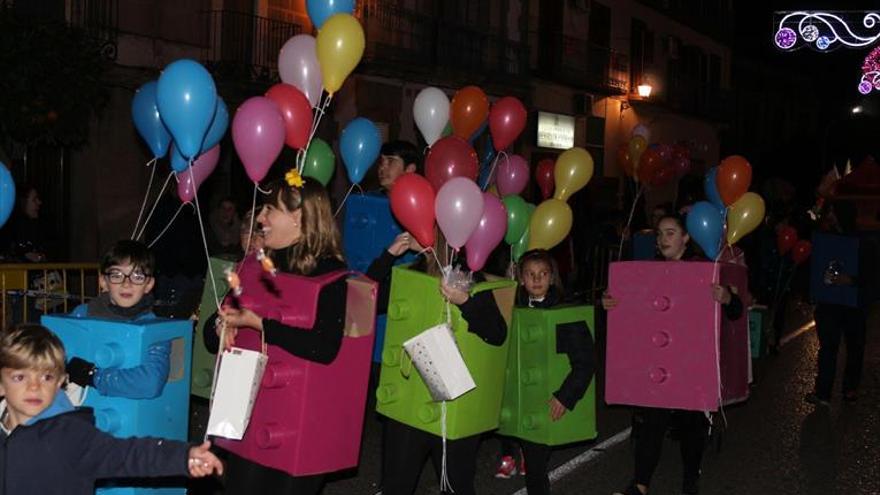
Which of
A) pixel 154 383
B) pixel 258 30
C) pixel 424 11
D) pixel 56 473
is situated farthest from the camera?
pixel 424 11

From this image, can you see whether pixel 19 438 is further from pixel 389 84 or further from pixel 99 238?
pixel 389 84

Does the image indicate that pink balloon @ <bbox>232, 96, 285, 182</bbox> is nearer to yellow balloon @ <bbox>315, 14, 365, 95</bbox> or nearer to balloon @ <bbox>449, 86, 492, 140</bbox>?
yellow balloon @ <bbox>315, 14, 365, 95</bbox>

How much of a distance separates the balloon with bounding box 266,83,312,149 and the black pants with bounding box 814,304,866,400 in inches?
221

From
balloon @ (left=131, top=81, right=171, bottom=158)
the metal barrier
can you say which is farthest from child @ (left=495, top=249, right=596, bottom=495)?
the metal barrier

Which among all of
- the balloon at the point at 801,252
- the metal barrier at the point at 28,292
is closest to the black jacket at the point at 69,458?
the metal barrier at the point at 28,292

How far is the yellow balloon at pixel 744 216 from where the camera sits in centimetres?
710

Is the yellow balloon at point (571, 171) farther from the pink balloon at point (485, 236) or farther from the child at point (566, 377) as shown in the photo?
the pink balloon at point (485, 236)

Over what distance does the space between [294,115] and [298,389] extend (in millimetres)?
2195

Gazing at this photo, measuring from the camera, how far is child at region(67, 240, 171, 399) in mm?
4230

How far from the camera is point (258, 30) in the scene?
17109 mm

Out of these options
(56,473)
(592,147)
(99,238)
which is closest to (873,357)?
(99,238)

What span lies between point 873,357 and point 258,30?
1013 centimetres

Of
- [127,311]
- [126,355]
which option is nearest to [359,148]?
[127,311]

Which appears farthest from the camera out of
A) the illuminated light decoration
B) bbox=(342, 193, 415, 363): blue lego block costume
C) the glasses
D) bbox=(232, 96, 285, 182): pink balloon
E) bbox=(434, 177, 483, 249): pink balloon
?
the illuminated light decoration
